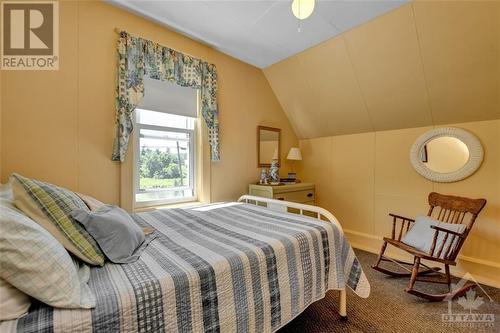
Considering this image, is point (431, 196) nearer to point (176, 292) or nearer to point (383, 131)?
point (383, 131)

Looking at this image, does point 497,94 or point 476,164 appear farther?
point 476,164

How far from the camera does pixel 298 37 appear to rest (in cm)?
243

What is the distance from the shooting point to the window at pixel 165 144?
2.27 m

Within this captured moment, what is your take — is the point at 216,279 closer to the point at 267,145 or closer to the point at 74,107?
the point at 74,107

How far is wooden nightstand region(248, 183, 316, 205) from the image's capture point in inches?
109

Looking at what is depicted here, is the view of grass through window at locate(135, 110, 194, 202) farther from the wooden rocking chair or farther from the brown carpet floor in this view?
the wooden rocking chair

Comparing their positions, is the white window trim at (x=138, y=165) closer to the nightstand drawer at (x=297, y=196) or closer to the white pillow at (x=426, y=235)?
the nightstand drawer at (x=297, y=196)

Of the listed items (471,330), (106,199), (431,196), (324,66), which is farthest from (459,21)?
(106,199)

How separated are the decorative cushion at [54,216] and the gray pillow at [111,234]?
0.02 meters

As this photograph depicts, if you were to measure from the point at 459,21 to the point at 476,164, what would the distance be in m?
1.38

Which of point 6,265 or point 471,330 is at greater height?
point 6,265

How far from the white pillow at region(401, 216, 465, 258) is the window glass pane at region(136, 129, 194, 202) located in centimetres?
240

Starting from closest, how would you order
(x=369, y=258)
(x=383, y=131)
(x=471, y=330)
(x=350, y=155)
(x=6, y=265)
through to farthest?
(x=6, y=265)
(x=471, y=330)
(x=369, y=258)
(x=383, y=131)
(x=350, y=155)

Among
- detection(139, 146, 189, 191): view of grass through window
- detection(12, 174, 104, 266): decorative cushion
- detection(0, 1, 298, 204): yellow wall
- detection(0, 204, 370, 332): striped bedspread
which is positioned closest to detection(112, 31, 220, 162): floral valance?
detection(0, 1, 298, 204): yellow wall
